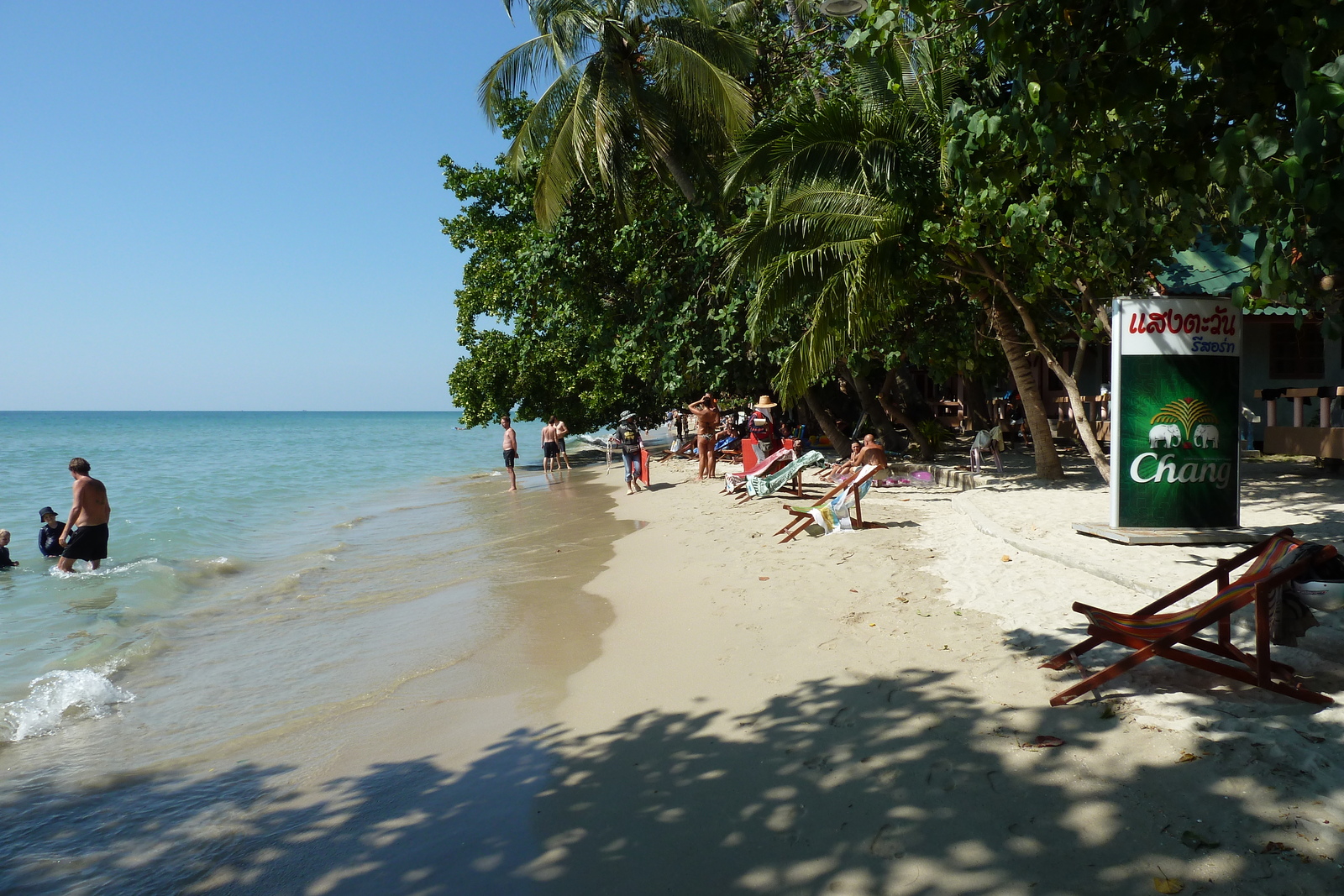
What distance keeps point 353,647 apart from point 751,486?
7.07 meters

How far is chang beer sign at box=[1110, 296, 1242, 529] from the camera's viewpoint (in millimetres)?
6883

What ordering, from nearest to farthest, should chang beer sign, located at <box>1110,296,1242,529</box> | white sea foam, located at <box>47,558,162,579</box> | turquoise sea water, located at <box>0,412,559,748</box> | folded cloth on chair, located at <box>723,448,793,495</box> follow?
1. turquoise sea water, located at <box>0,412,559,748</box>
2. chang beer sign, located at <box>1110,296,1242,529</box>
3. white sea foam, located at <box>47,558,162,579</box>
4. folded cloth on chair, located at <box>723,448,793,495</box>

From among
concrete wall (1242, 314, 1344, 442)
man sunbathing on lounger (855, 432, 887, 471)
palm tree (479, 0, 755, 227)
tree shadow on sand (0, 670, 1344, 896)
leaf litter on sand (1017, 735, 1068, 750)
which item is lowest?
tree shadow on sand (0, 670, 1344, 896)

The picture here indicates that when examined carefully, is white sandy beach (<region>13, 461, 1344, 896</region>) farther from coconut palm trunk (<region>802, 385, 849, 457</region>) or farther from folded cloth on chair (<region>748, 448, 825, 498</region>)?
coconut palm trunk (<region>802, 385, 849, 457</region>)

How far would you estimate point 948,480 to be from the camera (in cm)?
1298

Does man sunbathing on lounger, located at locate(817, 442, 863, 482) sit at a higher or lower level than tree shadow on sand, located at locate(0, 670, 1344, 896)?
higher

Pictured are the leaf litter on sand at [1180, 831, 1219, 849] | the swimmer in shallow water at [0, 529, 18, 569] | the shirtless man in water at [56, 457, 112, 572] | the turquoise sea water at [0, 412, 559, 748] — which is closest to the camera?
the leaf litter on sand at [1180, 831, 1219, 849]

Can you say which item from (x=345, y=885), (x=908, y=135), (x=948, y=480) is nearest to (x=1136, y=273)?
(x=908, y=135)

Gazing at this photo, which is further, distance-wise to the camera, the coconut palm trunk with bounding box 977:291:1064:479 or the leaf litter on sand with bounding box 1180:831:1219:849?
the coconut palm trunk with bounding box 977:291:1064:479

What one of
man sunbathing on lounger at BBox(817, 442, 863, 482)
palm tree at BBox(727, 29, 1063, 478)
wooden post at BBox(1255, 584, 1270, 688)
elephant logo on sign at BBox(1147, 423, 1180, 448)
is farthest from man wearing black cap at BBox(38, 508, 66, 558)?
wooden post at BBox(1255, 584, 1270, 688)

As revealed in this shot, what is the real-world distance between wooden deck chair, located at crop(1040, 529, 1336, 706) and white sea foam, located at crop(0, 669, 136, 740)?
19.8 ft

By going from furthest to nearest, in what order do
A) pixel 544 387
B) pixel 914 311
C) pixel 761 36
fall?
pixel 544 387 < pixel 761 36 < pixel 914 311

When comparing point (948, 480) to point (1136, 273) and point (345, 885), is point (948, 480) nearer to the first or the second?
point (1136, 273)

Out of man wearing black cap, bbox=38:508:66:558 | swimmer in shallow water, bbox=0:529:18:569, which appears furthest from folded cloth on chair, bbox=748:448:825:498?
swimmer in shallow water, bbox=0:529:18:569
